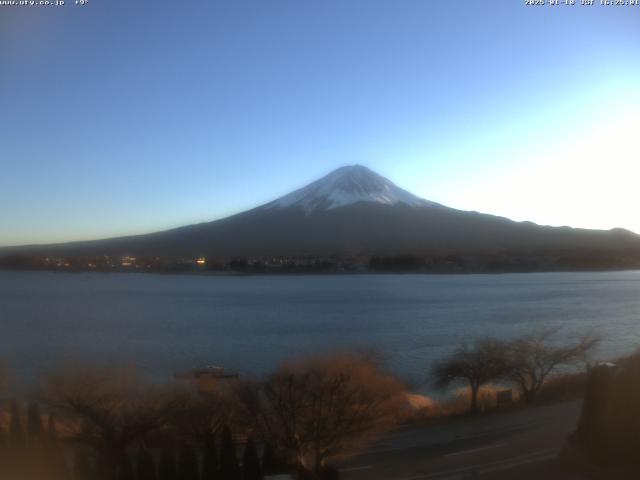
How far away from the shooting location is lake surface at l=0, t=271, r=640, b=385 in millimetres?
13469

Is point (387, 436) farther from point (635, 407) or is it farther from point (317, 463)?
point (635, 407)

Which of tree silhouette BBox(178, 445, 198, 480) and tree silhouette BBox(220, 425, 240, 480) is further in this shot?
tree silhouette BBox(220, 425, 240, 480)

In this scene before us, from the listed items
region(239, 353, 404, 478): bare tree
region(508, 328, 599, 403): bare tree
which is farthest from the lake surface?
region(239, 353, 404, 478): bare tree

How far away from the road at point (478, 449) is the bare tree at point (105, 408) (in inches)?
70.9

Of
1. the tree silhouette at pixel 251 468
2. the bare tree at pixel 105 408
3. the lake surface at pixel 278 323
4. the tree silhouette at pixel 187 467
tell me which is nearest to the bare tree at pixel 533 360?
the lake surface at pixel 278 323

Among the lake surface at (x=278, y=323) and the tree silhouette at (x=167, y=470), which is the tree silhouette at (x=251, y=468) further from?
the lake surface at (x=278, y=323)

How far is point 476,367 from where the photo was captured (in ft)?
32.1

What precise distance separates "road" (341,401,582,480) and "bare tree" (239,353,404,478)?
11.7 inches

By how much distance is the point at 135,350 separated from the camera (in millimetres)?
14727

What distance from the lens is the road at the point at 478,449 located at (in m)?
5.49

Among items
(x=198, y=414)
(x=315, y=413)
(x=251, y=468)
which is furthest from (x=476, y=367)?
(x=251, y=468)

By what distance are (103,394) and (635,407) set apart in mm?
4503

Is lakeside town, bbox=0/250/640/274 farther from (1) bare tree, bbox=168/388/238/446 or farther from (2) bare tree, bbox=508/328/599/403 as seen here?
(1) bare tree, bbox=168/388/238/446

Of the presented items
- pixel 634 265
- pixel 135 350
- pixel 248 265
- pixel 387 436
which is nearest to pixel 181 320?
pixel 135 350
